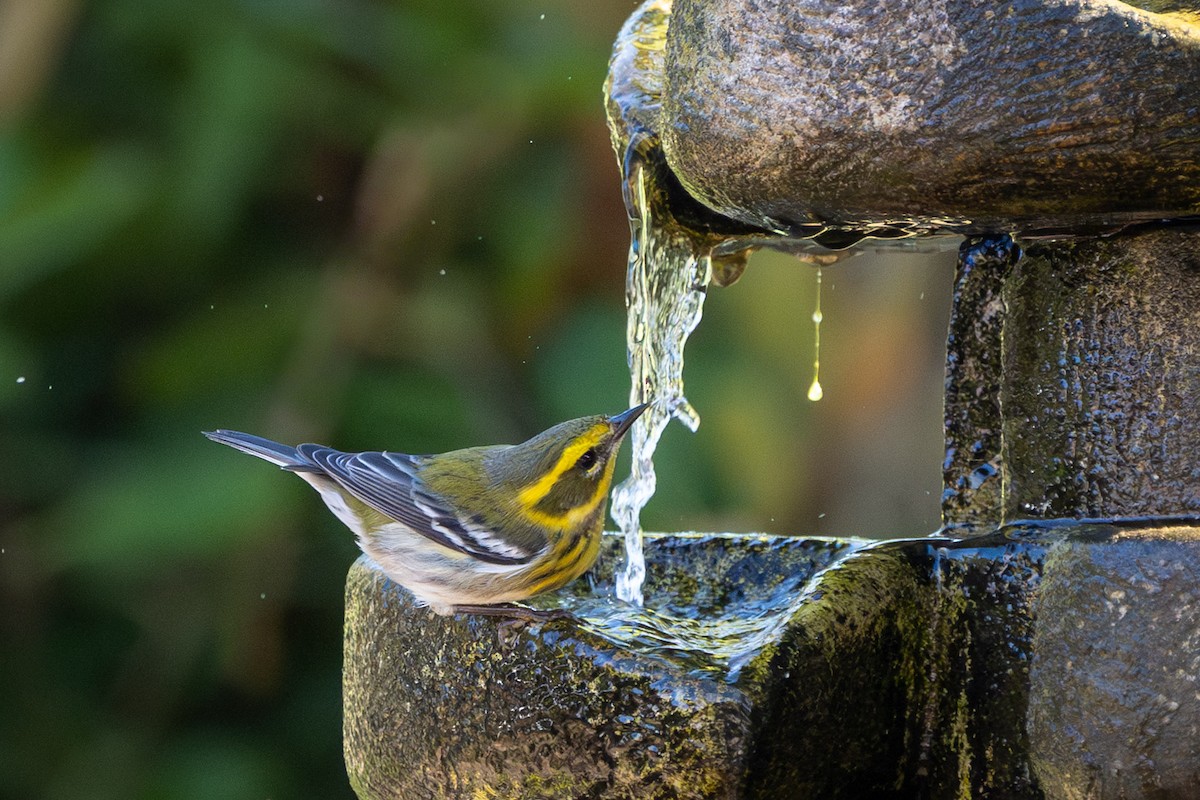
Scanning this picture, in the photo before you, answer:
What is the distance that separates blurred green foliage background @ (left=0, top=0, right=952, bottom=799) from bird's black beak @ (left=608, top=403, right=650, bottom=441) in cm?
191

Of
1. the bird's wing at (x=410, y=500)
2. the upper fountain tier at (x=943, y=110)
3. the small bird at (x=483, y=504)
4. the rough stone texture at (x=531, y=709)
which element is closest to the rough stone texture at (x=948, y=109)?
the upper fountain tier at (x=943, y=110)

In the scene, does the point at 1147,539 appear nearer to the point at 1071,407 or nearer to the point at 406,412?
the point at 1071,407

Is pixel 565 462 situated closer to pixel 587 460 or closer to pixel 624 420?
pixel 587 460

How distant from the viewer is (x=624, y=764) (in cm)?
236

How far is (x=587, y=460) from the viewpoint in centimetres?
353

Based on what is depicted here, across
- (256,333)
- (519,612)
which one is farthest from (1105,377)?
(256,333)

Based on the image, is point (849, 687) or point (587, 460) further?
point (587, 460)

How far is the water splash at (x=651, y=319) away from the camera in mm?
3051

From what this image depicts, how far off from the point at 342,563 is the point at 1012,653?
133 inches

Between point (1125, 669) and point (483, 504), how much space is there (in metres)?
1.72

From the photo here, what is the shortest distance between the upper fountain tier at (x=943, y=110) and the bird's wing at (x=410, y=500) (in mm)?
1174

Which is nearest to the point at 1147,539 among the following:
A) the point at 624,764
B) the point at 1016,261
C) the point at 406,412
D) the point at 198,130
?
the point at 1016,261

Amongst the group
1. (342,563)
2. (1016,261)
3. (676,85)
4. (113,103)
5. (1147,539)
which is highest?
(113,103)

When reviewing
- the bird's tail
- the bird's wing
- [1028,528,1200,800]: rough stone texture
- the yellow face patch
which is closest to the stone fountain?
[1028,528,1200,800]: rough stone texture
